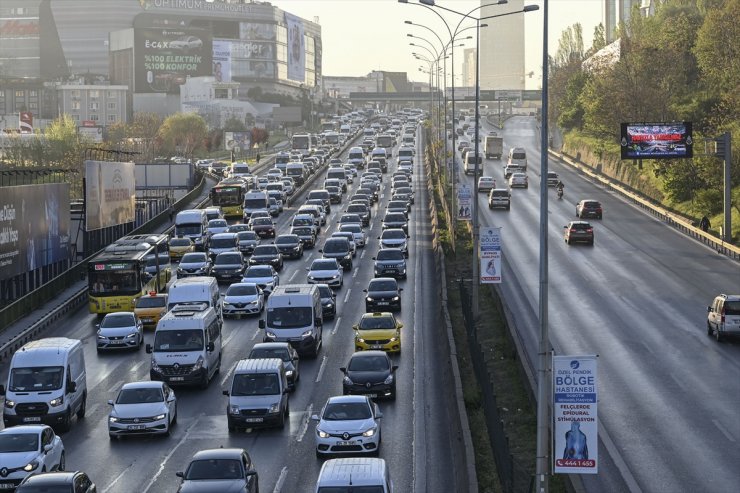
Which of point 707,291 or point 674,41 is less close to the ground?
point 674,41

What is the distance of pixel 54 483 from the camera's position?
829 inches

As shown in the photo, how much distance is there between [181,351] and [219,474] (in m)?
13.5

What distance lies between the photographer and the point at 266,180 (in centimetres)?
10400

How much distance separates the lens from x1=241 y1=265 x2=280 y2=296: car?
5291 centimetres

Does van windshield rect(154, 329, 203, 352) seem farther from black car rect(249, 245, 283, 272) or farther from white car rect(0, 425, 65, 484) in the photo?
black car rect(249, 245, 283, 272)

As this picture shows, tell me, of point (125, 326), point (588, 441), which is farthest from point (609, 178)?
point (588, 441)

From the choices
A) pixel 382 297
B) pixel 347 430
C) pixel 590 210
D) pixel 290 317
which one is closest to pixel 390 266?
pixel 382 297

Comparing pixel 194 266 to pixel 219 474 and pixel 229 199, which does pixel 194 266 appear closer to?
pixel 229 199

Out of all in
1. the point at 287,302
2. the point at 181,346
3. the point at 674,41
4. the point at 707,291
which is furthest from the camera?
the point at 674,41

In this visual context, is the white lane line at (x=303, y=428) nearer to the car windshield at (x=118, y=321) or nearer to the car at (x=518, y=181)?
the car windshield at (x=118, y=321)

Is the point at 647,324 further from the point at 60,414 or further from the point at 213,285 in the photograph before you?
the point at 60,414

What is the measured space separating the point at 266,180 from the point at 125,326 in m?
61.9

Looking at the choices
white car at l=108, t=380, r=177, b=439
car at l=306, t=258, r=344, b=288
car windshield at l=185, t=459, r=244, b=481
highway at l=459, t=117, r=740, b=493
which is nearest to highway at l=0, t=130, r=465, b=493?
white car at l=108, t=380, r=177, b=439

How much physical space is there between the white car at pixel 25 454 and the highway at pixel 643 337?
11243 millimetres
